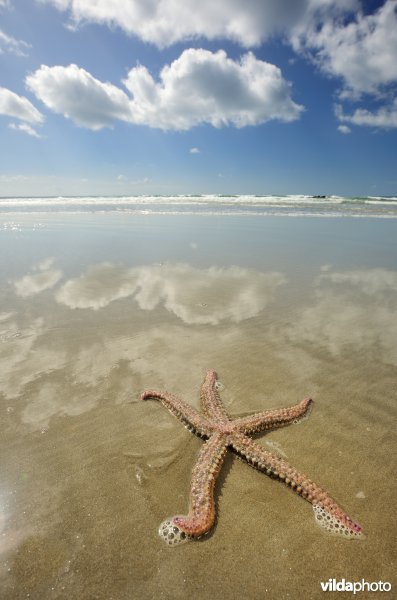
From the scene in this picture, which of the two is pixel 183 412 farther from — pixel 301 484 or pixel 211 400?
pixel 301 484

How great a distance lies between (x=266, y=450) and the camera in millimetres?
3805

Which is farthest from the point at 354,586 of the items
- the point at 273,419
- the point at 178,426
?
the point at 178,426

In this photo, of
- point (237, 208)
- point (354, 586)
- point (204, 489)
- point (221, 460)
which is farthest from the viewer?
point (237, 208)

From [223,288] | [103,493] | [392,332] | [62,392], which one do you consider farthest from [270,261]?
[103,493]

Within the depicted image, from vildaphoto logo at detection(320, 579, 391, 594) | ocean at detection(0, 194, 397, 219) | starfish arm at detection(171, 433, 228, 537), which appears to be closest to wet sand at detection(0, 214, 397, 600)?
vildaphoto logo at detection(320, 579, 391, 594)

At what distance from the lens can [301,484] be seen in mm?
3354

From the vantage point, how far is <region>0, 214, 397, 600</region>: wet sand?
9.32 feet

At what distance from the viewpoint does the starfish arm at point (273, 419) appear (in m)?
4.08

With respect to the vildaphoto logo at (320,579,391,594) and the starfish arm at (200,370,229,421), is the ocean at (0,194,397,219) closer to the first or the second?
the starfish arm at (200,370,229,421)

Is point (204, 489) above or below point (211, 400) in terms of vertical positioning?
below

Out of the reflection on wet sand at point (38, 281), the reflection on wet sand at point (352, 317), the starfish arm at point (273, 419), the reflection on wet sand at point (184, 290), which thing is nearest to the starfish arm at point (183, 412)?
the starfish arm at point (273, 419)

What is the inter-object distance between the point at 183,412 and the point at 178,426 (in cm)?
21

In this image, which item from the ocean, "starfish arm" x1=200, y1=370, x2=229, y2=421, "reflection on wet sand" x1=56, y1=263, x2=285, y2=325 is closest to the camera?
"starfish arm" x1=200, y1=370, x2=229, y2=421

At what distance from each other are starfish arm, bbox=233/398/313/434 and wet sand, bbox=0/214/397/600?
0.13 m
